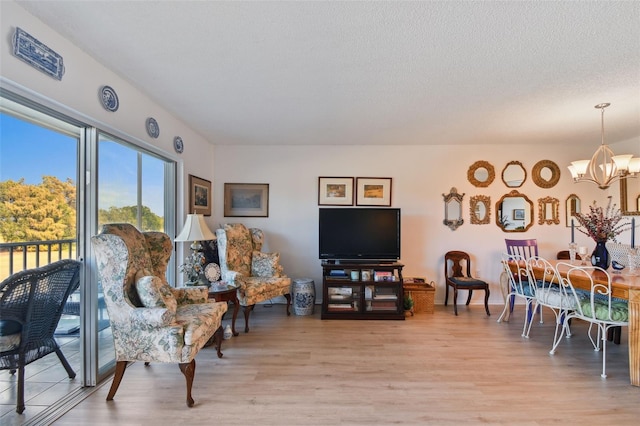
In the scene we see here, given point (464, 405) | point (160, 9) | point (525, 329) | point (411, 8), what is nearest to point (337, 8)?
point (411, 8)

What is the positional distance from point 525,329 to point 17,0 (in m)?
4.82

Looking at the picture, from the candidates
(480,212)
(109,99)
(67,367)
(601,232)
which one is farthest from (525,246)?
(67,367)

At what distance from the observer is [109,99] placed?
7.09ft

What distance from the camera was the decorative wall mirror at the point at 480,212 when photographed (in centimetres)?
422

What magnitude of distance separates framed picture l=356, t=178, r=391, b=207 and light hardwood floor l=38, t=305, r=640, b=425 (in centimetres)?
190

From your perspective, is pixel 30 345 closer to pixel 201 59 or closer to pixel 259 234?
pixel 201 59

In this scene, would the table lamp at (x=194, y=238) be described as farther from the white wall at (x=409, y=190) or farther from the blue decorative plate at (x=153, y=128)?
the white wall at (x=409, y=190)

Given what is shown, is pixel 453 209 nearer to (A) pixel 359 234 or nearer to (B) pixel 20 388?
(A) pixel 359 234

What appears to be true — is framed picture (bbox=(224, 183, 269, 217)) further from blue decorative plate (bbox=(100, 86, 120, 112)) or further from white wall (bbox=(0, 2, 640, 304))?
blue decorative plate (bbox=(100, 86, 120, 112))

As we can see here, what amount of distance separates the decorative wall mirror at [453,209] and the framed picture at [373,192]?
2.87ft

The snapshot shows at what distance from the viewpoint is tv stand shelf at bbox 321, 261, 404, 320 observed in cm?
355

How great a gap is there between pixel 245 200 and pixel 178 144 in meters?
1.32

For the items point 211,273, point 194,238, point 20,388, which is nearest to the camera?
point 20,388

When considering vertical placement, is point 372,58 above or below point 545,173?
above
